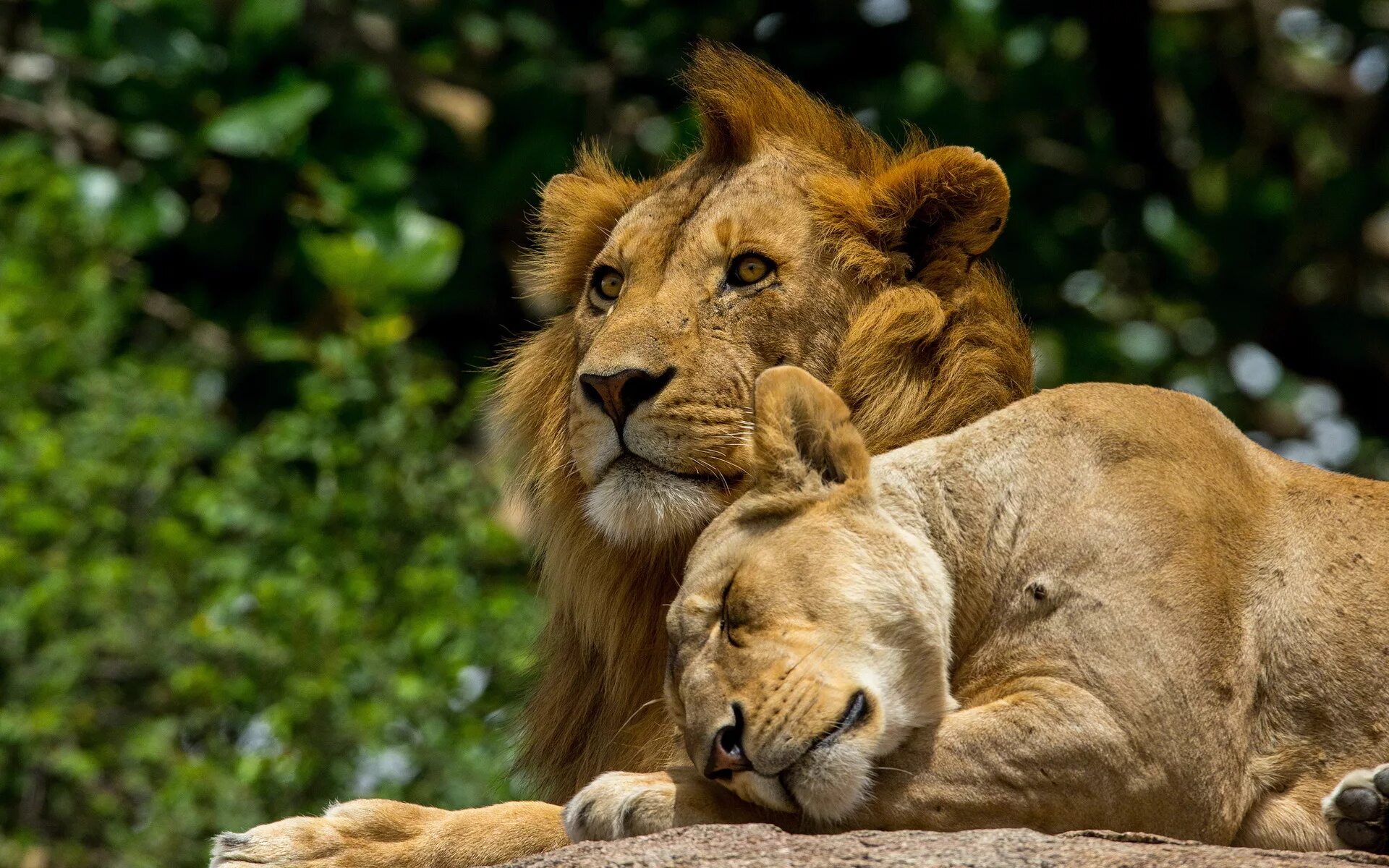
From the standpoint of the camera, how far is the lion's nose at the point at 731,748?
2.65 metres

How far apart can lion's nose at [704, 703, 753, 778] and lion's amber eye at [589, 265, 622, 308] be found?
1244mm

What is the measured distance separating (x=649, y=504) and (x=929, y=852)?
39.9 inches

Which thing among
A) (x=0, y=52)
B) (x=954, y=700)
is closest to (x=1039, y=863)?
(x=954, y=700)

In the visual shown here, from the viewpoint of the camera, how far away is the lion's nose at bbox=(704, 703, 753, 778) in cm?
265

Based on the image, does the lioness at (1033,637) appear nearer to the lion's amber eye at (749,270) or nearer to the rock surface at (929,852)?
the rock surface at (929,852)

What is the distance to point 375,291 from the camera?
22.0ft

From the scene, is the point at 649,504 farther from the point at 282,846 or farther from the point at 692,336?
the point at 282,846

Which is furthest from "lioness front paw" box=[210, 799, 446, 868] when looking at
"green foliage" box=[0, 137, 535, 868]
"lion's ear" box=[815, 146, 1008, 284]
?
"green foliage" box=[0, 137, 535, 868]

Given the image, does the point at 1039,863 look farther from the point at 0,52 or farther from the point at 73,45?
the point at 0,52

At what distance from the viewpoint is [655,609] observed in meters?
3.54

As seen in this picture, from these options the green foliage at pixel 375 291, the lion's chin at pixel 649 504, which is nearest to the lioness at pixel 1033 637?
the lion's chin at pixel 649 504

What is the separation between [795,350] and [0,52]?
16.8 ft

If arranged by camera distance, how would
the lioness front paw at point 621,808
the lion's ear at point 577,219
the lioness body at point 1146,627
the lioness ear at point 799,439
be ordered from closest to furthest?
the lioness body at point 1146,627, the lioness front paw at point 621,808, the lioness ear at point 799,439, the lion's ear at point 577,219

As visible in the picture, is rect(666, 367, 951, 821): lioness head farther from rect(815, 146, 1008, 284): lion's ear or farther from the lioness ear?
rect(815, 146, 1008, 284): lion's ear
